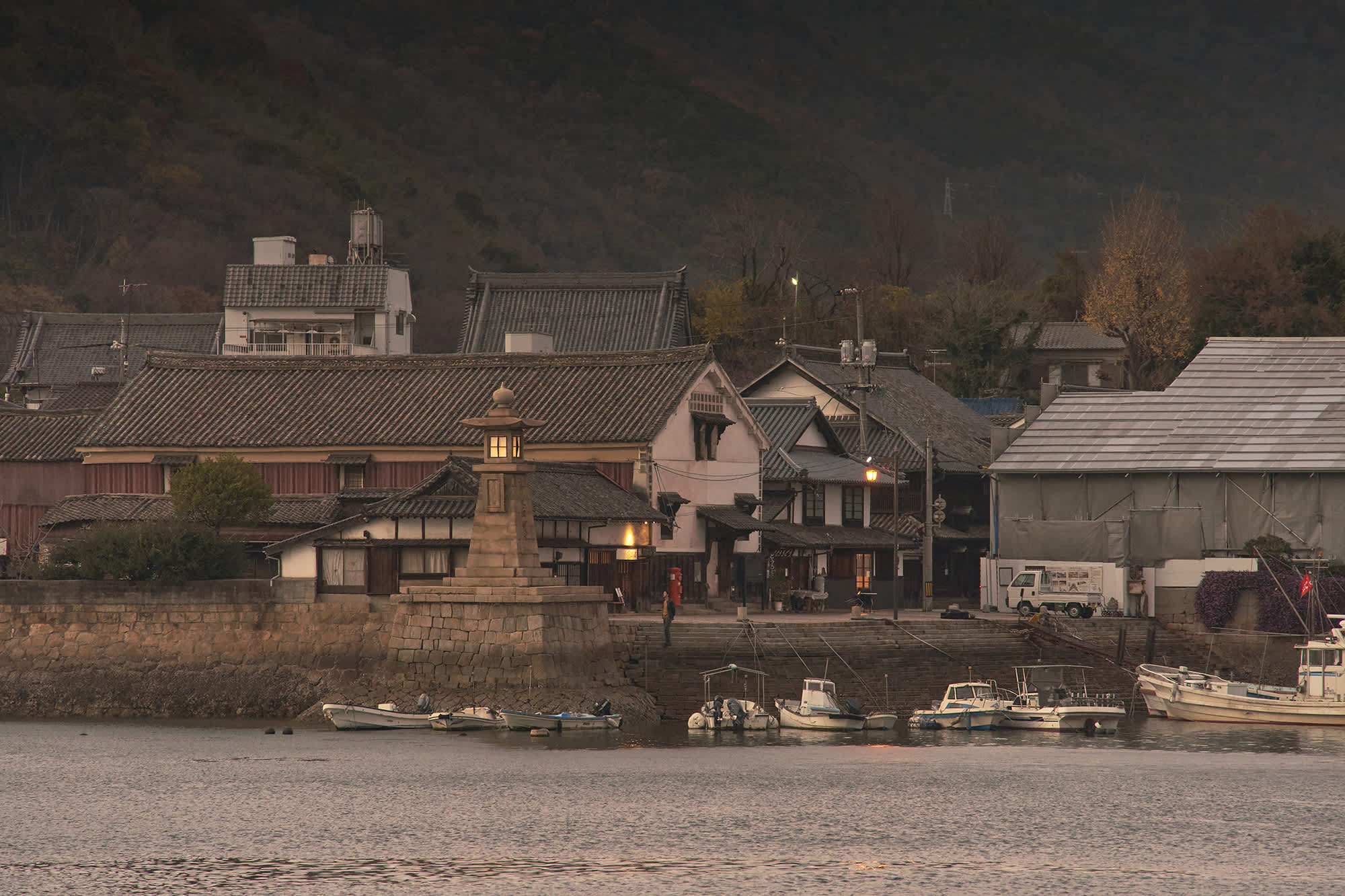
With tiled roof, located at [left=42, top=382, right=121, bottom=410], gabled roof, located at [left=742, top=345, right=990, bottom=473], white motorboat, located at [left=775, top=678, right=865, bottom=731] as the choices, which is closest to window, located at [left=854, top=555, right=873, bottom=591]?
gabled roof, located at [left=742, top=345, right=990, bottom=473]

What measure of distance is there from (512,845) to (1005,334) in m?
59.5

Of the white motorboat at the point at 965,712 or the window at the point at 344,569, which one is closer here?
the white motorboat at the point at 965,712

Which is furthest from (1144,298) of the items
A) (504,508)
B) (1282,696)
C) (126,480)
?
(126,480)

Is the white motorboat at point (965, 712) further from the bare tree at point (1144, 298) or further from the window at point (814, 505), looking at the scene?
the bare tree at point (1144, 298)

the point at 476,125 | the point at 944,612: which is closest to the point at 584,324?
the point at 944,612

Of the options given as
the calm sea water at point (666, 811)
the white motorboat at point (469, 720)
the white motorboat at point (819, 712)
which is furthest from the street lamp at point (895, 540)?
the white motorboat at point (469, 720)

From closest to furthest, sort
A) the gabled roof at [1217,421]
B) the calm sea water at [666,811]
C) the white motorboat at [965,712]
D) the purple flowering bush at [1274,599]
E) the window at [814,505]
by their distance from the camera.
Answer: the calm sea water at [666,811] < the white motorboat at [965,712] < the purple flowering bush at [1274,599] < the gabled roof at [1217,421] < the window at [814,505]

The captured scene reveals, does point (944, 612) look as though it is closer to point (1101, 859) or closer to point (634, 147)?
point (1101, 859)

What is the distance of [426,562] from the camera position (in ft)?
173

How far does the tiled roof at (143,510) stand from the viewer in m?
58.0

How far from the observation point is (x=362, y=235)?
8938cm

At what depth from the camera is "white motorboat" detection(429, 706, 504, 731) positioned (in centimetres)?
4769

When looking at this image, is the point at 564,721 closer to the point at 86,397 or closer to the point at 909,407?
the point at 909,407

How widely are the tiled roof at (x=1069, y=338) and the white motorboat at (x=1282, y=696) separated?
43.2m
